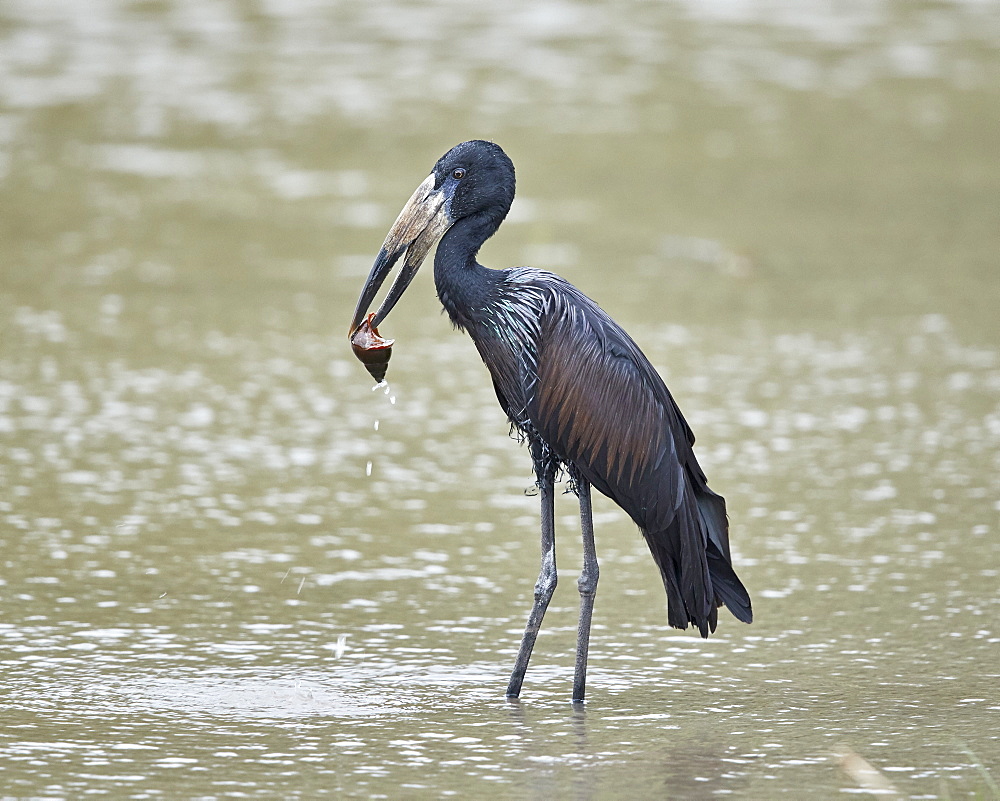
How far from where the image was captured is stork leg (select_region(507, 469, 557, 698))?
18.0ft

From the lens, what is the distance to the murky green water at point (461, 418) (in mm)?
5188

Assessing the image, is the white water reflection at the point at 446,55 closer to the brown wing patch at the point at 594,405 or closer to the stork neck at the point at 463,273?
the stork neck at the point at 463,273

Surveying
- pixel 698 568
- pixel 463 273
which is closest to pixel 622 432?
pixel 698 568

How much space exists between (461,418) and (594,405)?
11.6ft

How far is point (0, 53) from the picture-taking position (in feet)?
57.3

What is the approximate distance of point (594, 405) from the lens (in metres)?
5.39

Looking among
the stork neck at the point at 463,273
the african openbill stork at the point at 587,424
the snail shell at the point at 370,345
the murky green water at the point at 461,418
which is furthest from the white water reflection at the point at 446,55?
the african openbill stork at the point at 587,424

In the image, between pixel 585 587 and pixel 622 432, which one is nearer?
pixel 622 432

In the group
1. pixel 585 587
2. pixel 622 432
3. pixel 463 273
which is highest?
pixel 463 273

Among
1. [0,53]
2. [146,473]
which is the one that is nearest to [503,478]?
[146,473]

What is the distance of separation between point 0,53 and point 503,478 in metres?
11.4

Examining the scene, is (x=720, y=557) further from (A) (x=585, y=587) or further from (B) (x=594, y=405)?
(B) (x=594, y=405)

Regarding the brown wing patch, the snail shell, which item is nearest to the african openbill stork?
the brown wing patch

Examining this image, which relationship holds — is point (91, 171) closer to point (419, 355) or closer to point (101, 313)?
point (101, 313)
